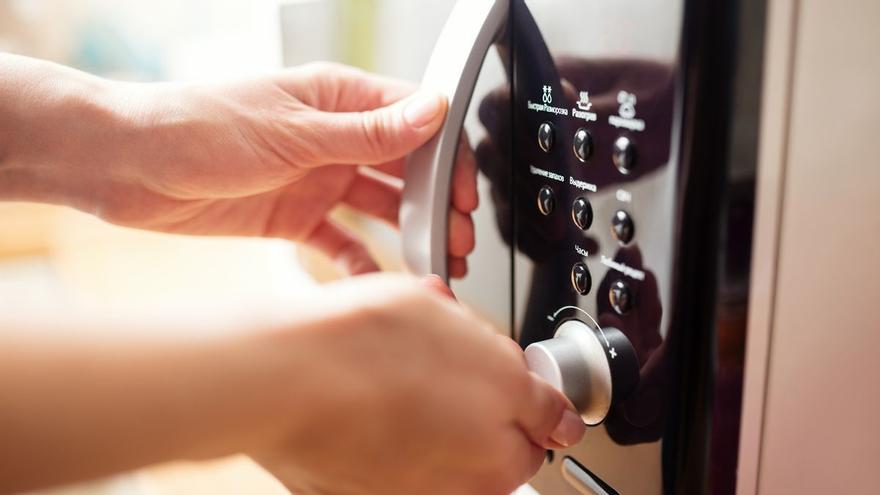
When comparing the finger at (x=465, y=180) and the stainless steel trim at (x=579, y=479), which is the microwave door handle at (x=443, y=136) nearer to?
the finger at (x=465, y=180)

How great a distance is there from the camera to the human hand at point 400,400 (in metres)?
0.26

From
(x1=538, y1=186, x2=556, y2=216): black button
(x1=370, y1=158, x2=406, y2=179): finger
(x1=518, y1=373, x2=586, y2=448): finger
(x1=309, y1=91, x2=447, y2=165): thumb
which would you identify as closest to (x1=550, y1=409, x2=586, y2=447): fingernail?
(x1=518, y1=373, x2=586, y2=448): finger

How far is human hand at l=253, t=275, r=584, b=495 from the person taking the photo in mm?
259

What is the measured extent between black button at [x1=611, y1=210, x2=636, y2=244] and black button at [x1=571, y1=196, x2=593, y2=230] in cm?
2

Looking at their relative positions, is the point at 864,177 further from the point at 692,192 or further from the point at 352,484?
the point at 352,484

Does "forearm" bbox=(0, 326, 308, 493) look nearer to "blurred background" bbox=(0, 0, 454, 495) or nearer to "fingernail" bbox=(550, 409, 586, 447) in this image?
"fingernail" bbox=(550, 409, 586, 447)

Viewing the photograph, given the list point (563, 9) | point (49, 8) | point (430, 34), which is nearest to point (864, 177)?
point (563, 9)

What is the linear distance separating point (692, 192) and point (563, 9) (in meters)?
0.12

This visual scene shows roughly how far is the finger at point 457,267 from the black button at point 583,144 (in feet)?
0.53

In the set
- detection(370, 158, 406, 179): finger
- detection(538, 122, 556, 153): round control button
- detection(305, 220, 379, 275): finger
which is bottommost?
detection(305, 220, 379, 275): finger

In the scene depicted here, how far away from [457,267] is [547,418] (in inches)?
8.0

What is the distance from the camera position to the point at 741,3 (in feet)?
0.91

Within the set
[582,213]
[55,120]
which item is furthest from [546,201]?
[55,120]

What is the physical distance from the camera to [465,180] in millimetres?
480
